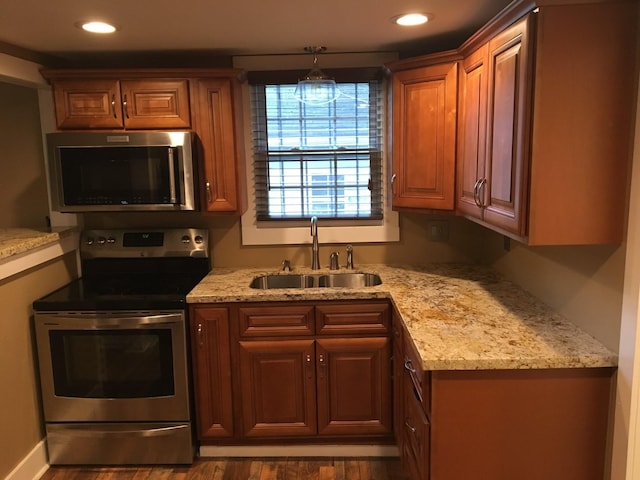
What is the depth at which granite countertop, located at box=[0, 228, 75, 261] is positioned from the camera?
240cm

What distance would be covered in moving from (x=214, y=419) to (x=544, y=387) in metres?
1.68

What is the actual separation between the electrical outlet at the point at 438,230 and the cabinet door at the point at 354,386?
0.84 meters

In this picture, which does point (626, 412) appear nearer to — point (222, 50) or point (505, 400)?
point (505, 400)

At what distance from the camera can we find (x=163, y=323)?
2576 millimetres

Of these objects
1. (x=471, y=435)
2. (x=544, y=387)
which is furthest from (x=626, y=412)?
(x=471, y=435)

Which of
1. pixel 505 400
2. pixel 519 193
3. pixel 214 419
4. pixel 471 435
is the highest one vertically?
pixel 519 193

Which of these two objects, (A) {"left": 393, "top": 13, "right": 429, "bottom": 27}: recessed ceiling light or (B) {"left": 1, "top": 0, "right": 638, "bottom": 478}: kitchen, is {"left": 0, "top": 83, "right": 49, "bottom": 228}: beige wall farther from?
(A) {"left": 393, "top": 13, "right": 429, "bottom": 27}: recessed ceiling light

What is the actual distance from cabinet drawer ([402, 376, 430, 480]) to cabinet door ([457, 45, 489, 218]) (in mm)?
822

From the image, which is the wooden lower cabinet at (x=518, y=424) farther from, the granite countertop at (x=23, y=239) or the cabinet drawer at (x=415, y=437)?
the granite countertop at (x=23, y=239)

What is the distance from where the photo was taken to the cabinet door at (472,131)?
2158mm

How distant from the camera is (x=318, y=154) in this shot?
3137 mm

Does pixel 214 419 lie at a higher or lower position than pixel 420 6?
lower

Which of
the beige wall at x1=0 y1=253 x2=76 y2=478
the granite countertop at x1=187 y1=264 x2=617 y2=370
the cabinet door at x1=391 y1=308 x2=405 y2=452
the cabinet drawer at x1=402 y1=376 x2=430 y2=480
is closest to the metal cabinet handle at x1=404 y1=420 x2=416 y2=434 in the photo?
the cabinet drawer at x1=402 y1=376 x2=430 y2=480

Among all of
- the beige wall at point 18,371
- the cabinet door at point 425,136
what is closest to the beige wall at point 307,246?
the cabinet door at point 425,136
